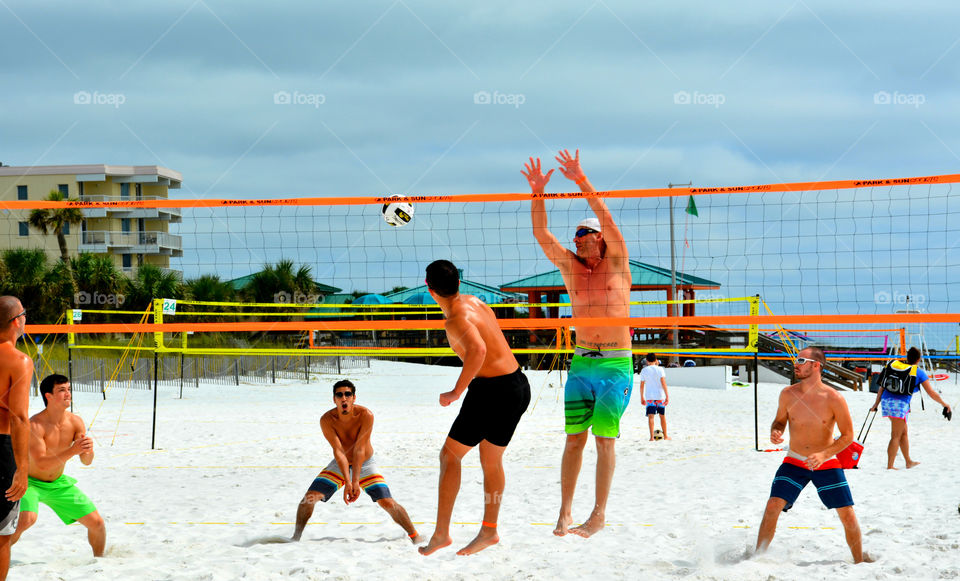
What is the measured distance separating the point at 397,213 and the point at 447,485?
2.19 meters

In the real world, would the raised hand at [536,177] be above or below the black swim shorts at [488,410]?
above

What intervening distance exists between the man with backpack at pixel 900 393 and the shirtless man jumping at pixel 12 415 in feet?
24.5

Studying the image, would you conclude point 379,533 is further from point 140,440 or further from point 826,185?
point 140,440

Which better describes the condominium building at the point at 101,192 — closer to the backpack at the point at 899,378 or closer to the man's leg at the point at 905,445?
the backpack at the point at 899,378

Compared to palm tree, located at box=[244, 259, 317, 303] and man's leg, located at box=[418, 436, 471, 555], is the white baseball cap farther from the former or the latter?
palm tree, located at box=[244, 259, 317, 303]

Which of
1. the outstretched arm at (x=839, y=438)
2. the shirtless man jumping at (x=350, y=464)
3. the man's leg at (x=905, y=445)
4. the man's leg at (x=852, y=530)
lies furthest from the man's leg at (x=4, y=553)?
the man's leg at (x=905, y=445)

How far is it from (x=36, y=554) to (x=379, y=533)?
6.99ft

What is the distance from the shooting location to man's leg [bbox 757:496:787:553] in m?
4.91

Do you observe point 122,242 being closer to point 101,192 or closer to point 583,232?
point 101,192

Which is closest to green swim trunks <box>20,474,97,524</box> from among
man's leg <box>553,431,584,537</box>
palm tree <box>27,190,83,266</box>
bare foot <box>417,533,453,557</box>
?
bare foot <box>417,533,453,557</box>

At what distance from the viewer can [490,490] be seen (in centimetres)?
424

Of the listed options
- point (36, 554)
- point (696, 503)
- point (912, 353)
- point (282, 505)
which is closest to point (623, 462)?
point (696, 503)

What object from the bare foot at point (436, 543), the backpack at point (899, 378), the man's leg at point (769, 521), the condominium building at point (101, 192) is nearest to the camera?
the bare foot at point (436, 543)

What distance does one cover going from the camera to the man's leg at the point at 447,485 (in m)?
4.11
